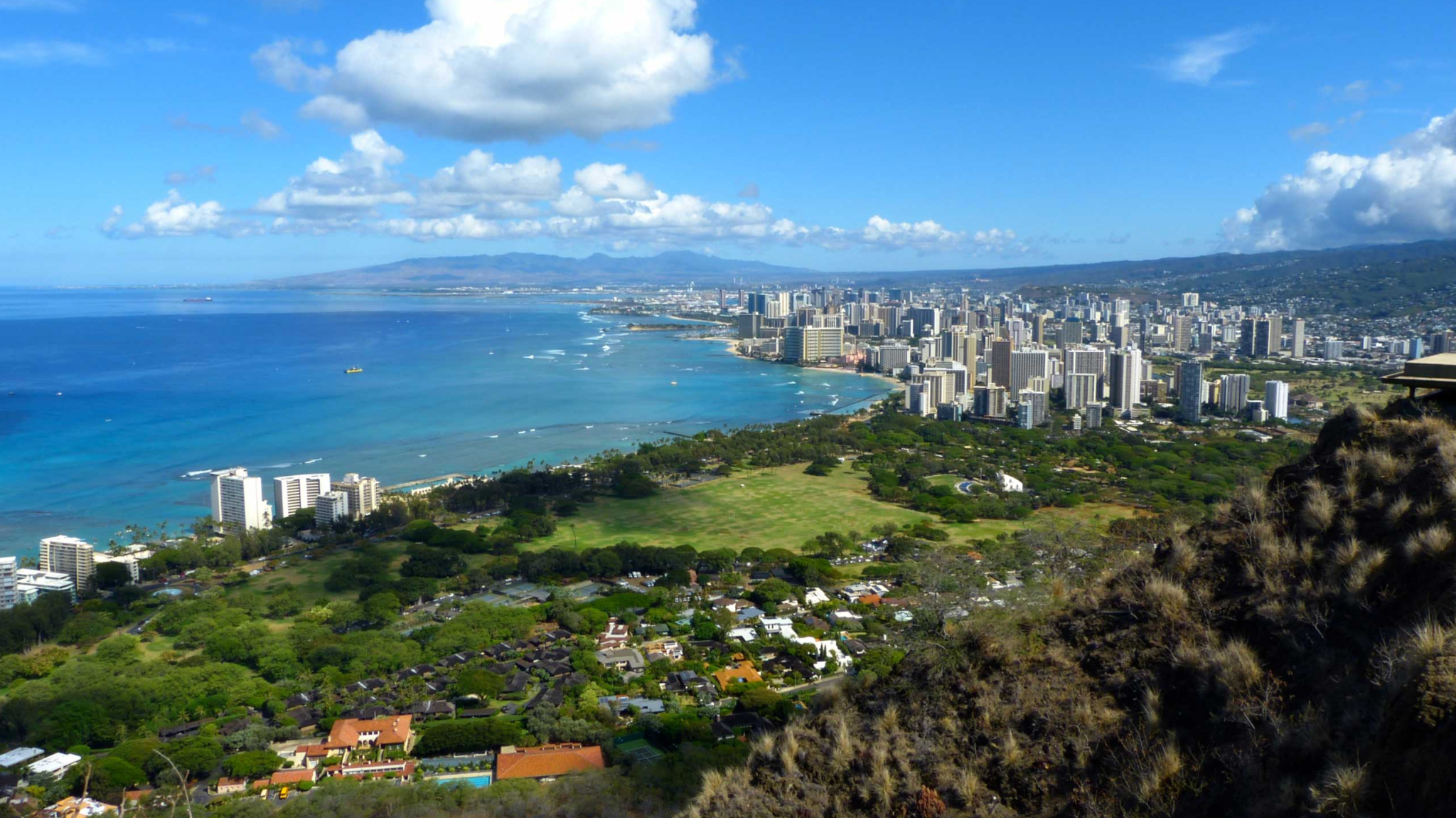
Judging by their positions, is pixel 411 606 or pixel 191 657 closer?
pixel 191 657

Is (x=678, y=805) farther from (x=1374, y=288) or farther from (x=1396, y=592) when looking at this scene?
(x=1374, y=288)

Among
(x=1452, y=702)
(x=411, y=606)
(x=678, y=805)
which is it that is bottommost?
(x=411, y=606)

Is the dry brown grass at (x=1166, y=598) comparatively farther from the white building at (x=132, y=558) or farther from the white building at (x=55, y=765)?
the white building at (x=132, y=558)

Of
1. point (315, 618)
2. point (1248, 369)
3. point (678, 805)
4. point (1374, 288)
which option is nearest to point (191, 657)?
point (315, 618)

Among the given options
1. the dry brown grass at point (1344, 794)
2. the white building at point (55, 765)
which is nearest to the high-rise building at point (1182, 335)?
the white building at point (55, 765)

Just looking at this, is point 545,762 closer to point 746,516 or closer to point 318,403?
point 746,516
